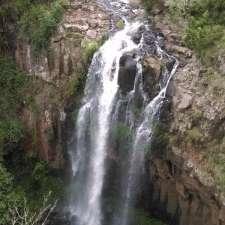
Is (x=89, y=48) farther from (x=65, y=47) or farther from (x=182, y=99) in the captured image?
(x=182, y=99)

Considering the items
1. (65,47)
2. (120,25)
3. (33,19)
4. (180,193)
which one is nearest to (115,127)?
(180,193)

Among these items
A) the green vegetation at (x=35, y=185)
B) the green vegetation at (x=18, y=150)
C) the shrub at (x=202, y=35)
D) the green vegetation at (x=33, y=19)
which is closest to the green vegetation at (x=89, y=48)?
the green vegetation at (x=33, y=19)

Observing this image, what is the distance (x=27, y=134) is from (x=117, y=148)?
3513 mm

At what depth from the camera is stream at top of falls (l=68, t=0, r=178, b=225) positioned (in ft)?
49.1

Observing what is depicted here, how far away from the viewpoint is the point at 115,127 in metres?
15.4

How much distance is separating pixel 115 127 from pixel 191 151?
104 inches

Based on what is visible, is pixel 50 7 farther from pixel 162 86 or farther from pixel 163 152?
pixel 163 152

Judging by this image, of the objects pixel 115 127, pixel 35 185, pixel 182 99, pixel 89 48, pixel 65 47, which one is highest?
pixel 89 48

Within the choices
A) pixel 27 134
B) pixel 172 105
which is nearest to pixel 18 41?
pixel 27 134

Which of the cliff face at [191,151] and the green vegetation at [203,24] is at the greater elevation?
the green vegetation at [203,24]

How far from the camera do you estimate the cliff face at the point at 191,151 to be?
13.7 meters

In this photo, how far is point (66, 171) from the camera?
669 inches

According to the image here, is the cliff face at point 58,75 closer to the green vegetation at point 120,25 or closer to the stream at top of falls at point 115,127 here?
the green vegetation at point 120,25

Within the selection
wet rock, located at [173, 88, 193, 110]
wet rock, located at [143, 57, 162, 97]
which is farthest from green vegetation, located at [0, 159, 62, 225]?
wet rock, located at [173, 88, 193, 110]
